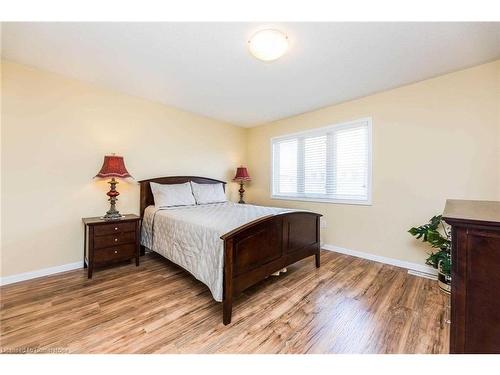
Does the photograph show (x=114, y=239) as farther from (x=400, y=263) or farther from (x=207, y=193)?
(x=400, y=263)

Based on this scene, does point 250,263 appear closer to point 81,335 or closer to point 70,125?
point 81,335

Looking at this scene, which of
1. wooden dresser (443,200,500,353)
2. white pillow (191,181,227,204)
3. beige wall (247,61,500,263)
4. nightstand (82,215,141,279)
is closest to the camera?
wooden dresser (443,200,500,353)

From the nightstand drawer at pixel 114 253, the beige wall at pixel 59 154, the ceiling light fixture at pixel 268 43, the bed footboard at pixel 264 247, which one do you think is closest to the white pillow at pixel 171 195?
the beige wall at pixel 59 154

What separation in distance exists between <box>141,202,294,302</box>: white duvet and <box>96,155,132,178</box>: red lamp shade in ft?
2.19

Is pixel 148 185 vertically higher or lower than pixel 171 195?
higher

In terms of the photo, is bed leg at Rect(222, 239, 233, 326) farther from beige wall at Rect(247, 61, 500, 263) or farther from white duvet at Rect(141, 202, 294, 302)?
beige wall at Rect(247, 61, 500, 263)

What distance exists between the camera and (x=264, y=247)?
2016 mm

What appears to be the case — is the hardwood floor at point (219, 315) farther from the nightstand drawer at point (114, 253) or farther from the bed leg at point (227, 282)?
the nightstand drawer at point (114, 253)

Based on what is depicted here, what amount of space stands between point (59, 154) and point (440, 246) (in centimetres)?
437

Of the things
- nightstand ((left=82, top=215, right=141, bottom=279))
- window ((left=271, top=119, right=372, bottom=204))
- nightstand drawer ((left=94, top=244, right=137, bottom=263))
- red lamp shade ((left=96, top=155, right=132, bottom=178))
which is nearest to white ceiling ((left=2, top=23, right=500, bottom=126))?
window ((left=271, top=119, right=372, bottom=204))

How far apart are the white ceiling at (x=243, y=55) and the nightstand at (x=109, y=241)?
173 centimetres

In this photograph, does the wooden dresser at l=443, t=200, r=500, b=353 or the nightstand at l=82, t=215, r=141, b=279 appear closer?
the wooden dresser at l=443, t=200, r=500, b=353

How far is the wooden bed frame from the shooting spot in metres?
1.65

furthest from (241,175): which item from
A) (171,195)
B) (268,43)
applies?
(268,43)
